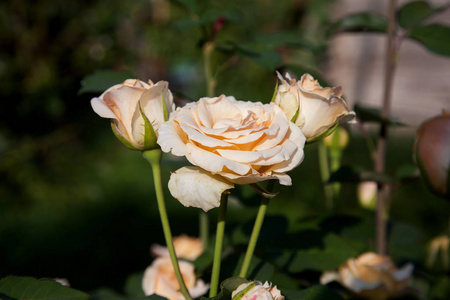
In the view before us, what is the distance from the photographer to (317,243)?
625 millimetres

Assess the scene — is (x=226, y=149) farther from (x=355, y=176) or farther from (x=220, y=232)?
(x=355, y=176)

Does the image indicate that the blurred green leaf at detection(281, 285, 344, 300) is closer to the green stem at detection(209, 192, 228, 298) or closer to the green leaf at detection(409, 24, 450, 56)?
the green stem at detection(209, 192, 228, 298)

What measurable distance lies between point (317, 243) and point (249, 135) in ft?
0.97

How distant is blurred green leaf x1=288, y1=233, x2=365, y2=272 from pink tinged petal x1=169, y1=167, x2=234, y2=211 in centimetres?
25

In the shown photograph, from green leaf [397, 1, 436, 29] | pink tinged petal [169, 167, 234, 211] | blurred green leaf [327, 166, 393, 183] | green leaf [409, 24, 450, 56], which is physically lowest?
blurred green leaf [327, 166, 393, 183]

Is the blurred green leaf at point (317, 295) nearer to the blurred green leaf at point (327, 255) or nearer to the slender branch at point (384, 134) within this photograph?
the blurred green leaf at point (327, 255)

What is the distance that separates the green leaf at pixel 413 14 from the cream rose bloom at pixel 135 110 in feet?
1.62

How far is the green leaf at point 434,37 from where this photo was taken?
0.67 metres

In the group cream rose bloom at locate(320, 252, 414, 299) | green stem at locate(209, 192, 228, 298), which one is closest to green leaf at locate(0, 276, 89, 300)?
green stem at locate(209, 192, 228, 298)

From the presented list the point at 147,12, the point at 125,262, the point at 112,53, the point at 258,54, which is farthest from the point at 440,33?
the point at 147,12

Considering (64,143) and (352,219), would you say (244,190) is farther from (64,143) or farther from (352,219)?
(64,143)

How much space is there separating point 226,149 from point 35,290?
0.69 ft

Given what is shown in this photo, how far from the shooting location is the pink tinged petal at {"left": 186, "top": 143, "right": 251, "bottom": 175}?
0.37 meters

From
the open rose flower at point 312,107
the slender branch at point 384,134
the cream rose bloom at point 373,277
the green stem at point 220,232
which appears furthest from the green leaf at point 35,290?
the slender branch at point 384,134
